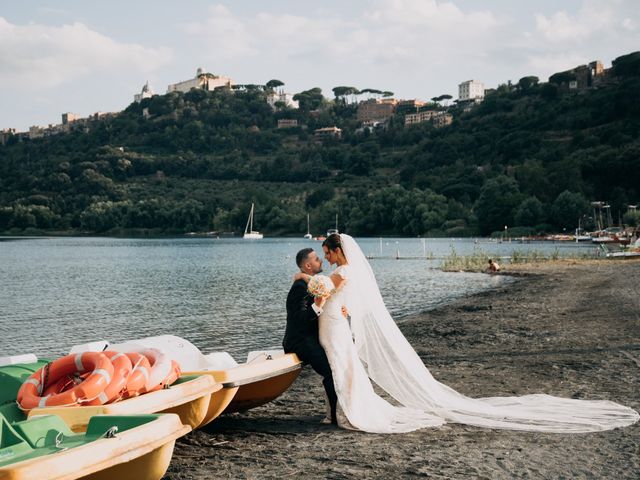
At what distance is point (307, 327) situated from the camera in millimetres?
7758

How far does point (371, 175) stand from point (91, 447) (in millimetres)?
159458

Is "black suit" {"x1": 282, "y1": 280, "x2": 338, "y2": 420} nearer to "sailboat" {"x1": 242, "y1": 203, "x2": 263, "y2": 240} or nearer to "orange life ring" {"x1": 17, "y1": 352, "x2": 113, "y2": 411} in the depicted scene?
"orange life ring" {"x1": 17, "y1": 352, "x2": 113, "y2": 411}

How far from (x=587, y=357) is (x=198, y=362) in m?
6.77

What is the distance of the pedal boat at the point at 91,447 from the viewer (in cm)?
423

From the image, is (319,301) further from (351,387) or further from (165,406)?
(165,406)

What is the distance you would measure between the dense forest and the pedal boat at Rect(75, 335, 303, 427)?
97.3 meters

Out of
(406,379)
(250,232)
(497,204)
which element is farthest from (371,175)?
(406,379)

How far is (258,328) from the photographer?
2181 centimetres

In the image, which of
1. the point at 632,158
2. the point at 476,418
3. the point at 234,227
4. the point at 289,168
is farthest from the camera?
the point at 289,168

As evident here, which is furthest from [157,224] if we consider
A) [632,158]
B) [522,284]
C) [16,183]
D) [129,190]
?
[522,284]

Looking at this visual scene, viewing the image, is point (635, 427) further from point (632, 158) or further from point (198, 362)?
point (632, 158)

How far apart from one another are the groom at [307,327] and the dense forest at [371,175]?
97.1m

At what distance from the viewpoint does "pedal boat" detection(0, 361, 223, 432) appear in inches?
211

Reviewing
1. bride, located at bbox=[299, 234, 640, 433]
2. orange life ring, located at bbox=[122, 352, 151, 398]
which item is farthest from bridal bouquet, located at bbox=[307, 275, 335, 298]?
orange life ring, located at bbox=[122, 352, 151, 398]
